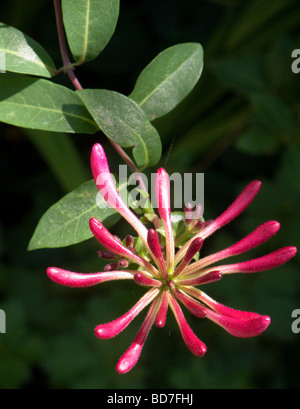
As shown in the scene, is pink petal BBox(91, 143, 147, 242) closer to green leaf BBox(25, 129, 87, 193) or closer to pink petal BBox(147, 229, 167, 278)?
pink petal BBox(147, 229, 167, 278)

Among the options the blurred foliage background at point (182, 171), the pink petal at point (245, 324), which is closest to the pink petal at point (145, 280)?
the pink petal at point (245, 324)

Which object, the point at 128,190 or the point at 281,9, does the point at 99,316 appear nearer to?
the point at 128,190

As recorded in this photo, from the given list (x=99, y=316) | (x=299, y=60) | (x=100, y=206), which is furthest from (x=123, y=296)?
(x=100, y=206)

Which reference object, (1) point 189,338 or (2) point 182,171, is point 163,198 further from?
(2) point 182,171

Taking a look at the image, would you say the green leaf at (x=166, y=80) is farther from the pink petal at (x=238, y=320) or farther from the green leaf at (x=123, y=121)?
the pink petal at (x=238, y=320)

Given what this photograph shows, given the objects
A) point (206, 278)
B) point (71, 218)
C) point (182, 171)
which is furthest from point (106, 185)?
point (182, 171)

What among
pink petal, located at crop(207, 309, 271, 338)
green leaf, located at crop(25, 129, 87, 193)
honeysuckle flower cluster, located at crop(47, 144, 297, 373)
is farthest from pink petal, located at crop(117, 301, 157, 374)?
green leaf, located at crop(25, 129, 87, 193)
